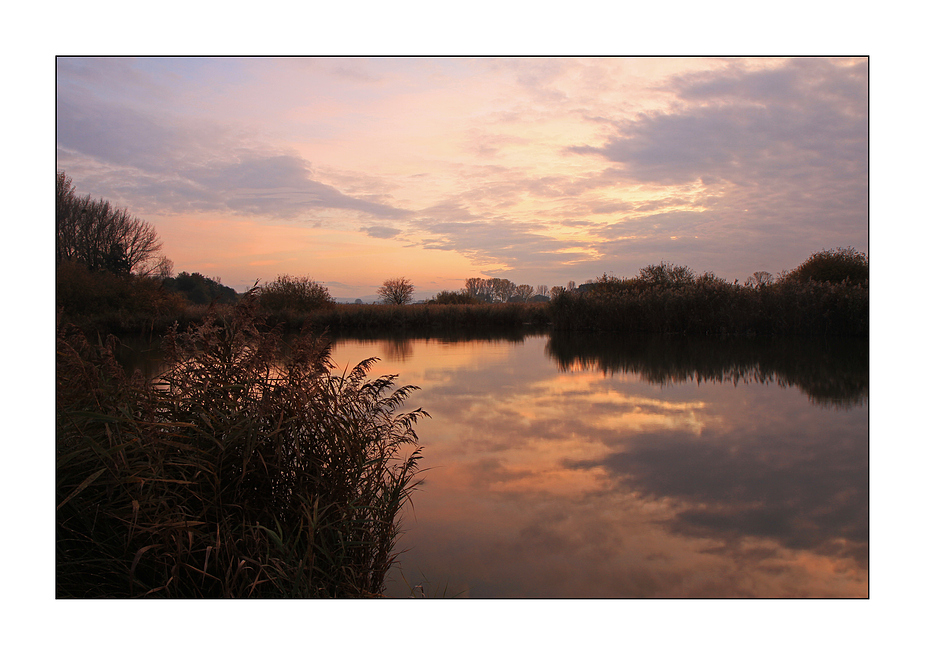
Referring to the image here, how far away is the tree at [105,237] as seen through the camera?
4527 millimetres

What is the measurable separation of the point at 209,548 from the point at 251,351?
1030 mm

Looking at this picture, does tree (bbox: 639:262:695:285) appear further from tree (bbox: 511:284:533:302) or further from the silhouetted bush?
tree (bbox: 511:284:533:302)

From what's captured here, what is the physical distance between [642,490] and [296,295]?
2116cm

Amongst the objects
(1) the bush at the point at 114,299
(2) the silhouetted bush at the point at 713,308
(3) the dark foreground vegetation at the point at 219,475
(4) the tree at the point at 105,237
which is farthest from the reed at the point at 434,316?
(3) the dark foreground vegetation at the point at 219,475

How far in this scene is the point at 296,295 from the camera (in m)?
22.7

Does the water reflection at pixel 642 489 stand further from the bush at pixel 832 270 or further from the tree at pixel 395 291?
the tree at pixel 395 291

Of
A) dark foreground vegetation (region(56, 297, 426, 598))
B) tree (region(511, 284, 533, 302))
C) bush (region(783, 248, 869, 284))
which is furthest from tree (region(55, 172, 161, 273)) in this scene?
tree (region(511, 284, 533, 302))

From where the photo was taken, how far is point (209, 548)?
1938 millimetres

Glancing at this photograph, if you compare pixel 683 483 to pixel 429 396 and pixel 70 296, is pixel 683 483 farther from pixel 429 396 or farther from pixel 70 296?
pixel 70 296

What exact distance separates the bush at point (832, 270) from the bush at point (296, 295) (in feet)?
57.8

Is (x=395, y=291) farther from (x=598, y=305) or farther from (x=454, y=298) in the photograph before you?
(x=598, y=305)

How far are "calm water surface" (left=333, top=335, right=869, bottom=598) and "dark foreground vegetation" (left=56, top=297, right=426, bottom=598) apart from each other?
56 cm

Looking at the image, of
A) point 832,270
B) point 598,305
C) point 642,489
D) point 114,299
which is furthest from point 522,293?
point 642,489
